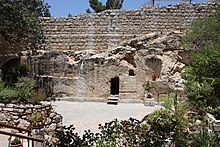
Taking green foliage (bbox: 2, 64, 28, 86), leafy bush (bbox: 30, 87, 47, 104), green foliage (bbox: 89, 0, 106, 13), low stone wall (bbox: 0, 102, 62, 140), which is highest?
green foliage (bbox: 89, 0, 106, 13)

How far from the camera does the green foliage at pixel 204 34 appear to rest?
15.8 meters

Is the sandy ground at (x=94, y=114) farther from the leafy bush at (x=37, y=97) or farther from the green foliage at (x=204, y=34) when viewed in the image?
the green foliage at (x=204, y=34)

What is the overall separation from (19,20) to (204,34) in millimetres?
10511

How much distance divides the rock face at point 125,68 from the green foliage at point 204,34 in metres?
1.50

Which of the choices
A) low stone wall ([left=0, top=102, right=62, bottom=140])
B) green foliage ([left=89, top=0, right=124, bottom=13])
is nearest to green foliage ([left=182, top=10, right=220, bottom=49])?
low stone wall ([left=0, top=102, right=62, bottom=140])

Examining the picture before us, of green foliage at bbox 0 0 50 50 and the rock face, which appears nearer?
green foliage at bbox 0 0 50 50

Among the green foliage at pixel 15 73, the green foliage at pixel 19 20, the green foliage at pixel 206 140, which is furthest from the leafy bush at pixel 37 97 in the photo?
the green foliage at pixel 206 140

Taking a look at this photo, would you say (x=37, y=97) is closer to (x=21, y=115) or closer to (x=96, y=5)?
(x=21, y=115)

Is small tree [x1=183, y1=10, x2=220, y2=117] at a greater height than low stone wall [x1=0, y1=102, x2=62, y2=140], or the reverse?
small tree [x1=183, y1=10, x2=220, y2=117]

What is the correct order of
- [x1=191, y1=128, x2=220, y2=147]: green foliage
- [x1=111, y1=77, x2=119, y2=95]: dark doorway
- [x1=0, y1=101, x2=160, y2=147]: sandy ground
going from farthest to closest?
[x1=111, y1=77, x2=119, y2=95]: dark doorway < [x1=0, y1=101, x2=160, y2=147]: sandy ground < [x1=191, y1=128, x2=220, y2=147]: green foliage

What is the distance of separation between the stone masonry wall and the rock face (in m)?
1.81

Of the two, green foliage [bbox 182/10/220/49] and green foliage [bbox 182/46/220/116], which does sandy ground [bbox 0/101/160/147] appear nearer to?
green foliage [bbox 182/46/220/116]

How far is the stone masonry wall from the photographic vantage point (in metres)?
21.1

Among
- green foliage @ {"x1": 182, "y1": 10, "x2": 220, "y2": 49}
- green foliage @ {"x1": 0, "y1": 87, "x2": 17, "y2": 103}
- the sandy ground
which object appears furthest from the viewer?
green foliage @ {"x1": 182, "y1": 10, "x2": 220, "y2": 49}
